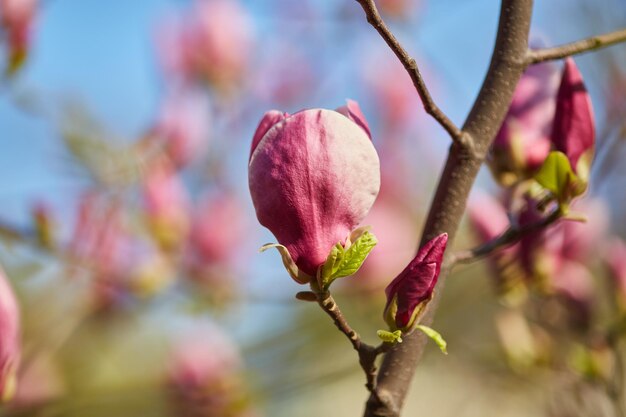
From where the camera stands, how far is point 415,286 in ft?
2.18

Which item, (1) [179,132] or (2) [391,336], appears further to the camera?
(1) [179,132]

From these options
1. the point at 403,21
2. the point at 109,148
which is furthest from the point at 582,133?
the point at 403,21

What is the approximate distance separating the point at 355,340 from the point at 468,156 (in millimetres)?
234

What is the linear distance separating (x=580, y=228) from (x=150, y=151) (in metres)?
1.26

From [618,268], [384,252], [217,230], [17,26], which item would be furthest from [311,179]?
[217,230]

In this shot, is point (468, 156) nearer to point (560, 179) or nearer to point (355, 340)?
point (560, 179)

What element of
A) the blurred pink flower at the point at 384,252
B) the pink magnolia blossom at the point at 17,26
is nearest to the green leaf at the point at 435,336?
the blurred pink flower at the point at 384,252

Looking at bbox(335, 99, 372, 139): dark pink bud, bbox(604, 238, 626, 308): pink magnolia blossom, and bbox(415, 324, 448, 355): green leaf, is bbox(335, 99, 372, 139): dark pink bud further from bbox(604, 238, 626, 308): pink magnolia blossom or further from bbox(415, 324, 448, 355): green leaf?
bbox(604, 238, 626, 308): pink magnolia blossom

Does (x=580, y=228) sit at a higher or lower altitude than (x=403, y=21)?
lower

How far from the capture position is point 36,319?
232cm

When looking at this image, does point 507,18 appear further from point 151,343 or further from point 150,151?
point 151,343

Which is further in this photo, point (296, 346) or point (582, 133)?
point (296, 346)

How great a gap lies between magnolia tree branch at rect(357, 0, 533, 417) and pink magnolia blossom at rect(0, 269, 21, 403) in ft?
1.46

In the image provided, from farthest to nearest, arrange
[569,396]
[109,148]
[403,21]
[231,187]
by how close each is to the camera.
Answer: [403,21], [231,187], [109,148], [569,396]
